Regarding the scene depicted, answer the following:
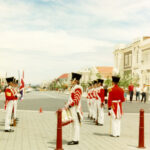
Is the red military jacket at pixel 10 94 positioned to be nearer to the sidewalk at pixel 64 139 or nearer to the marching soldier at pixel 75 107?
the sidewalk at pixel 64 139

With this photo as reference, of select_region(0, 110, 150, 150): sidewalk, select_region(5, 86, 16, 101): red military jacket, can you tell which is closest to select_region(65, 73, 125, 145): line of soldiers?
select_region(0, 110, 150, 150): sidewalk

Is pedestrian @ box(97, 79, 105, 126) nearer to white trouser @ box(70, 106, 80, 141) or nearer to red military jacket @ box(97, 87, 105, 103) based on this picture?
red military jacket @ box(97, 87, 105, 103)

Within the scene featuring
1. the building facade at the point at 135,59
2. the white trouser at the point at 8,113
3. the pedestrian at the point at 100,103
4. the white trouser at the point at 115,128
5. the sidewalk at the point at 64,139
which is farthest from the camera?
the building facade at the point at 135,59

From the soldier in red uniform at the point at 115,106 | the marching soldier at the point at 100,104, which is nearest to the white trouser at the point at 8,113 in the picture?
the soldier in red uniform at the point at 115,106

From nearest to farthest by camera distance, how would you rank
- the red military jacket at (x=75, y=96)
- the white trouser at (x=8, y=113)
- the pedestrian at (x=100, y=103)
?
the red military jacket at (x=75, y=96), the white trouser at (x=8, y=113), the pedestrian at (x=100, y=103)

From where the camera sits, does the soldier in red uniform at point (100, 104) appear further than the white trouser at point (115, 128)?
Yes

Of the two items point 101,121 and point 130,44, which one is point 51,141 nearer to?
point 101,121

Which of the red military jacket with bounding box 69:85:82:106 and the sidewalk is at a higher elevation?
the red military jacket with bounding box 69:85:82:106

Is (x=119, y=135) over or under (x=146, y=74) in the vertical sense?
under

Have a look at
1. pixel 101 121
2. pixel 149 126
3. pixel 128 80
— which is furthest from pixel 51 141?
pixel 128 80

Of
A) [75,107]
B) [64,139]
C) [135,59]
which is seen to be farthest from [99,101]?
[135,59]

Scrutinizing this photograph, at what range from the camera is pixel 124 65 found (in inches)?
3433

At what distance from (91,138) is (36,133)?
66.7 inches

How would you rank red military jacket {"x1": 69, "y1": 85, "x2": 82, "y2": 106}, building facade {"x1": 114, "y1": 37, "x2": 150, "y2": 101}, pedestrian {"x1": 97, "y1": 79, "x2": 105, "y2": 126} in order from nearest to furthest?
red military jacket {"x1": 69, "y1": 85, "x2": 82, "y2": 106}, pedestrian {"x1": 97, "y1": 79, "x2": 105, "y2": 126}, building facade {"x1": 114, "y1": 37, "x2": 150, "y2": 101}
